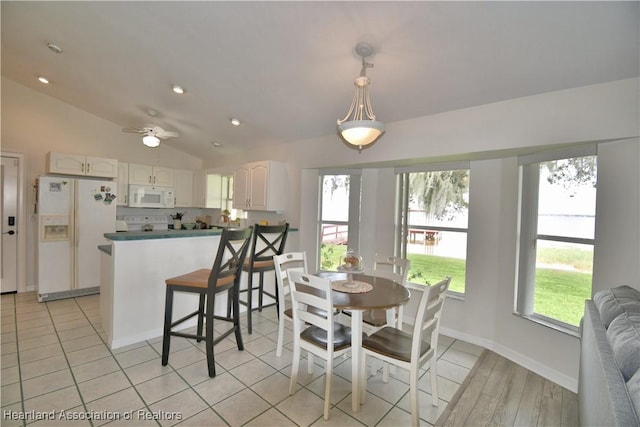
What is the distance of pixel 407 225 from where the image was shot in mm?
3699

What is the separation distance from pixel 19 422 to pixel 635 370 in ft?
10.5

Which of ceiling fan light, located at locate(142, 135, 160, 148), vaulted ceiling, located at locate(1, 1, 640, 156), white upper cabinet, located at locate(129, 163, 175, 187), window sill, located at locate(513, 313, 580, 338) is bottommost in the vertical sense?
window sill, located at locate(513, 313, 580, 338)

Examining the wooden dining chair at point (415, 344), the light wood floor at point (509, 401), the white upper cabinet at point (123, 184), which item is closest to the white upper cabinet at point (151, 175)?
the white upper cabinet at point (123, 184)

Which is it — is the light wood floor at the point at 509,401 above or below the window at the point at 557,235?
below

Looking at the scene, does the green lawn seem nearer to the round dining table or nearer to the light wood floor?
the light wood floor

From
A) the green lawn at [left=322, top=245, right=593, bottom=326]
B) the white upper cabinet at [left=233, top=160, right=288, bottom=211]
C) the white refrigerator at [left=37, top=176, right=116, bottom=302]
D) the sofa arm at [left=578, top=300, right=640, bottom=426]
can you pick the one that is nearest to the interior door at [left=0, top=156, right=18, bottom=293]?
the white refrigerator at [left=37, top=176, right=116, bottom=302]

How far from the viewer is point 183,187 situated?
19.2 ft

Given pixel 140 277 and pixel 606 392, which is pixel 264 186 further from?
pixel 606 392

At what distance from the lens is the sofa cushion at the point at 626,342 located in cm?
111

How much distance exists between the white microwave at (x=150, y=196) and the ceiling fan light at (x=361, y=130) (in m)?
4.58

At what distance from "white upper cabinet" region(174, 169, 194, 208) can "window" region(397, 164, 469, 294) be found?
437 cm

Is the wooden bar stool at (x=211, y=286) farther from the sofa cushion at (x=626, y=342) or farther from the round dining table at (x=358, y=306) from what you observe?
the sofa cushion at (x=626, y=342)

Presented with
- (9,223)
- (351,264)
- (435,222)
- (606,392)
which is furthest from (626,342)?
(9,223)

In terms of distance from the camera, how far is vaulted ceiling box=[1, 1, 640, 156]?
1812mm
